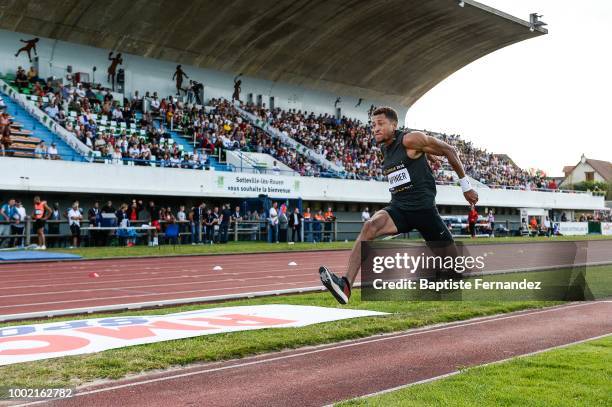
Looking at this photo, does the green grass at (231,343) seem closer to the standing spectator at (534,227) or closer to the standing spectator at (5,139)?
the standing spectator at (5,139)

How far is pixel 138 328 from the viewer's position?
7715 mm

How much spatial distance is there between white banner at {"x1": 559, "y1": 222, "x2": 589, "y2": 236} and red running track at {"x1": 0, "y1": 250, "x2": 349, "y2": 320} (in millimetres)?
Answer: 30832

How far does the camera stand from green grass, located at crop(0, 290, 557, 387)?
5.48m

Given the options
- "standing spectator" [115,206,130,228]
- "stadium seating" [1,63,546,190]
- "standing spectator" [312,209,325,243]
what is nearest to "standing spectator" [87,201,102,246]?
"standing spectator" [115,206,130,228]

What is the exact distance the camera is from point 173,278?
14.9 m

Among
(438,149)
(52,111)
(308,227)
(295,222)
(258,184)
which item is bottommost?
(308,227)

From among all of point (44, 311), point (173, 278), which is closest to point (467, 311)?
point (44, 311)

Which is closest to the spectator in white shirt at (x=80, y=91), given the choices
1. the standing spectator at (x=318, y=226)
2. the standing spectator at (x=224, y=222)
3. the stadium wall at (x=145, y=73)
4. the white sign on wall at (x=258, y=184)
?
the stadium wall at (x=145, y=73)

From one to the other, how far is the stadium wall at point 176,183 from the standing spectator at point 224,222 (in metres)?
1.48

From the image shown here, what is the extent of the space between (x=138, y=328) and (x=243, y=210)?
24270mm

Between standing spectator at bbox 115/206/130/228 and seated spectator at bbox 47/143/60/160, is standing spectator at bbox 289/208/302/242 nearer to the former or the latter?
Result: standing spectator at bbox 115/206/130/228

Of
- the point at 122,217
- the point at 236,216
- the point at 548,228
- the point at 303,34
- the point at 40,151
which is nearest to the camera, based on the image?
the point at 40,151

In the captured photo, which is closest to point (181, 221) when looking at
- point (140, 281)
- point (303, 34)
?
point (140, 281)

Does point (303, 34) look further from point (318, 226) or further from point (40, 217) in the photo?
point (40, 217)
